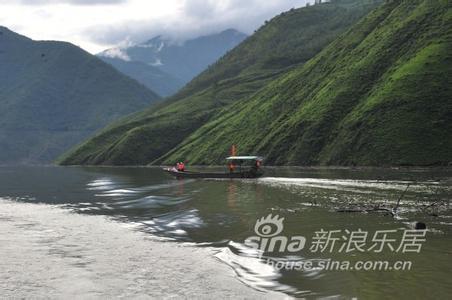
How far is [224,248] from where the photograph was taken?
35.1 metres

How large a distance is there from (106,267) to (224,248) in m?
8.85

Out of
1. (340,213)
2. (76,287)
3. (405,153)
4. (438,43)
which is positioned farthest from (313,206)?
(438,43)

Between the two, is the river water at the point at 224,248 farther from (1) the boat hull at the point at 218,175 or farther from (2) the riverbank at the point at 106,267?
(1) the boat hull at the point at 218,175

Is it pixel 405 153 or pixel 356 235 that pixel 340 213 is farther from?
pixel 405 153

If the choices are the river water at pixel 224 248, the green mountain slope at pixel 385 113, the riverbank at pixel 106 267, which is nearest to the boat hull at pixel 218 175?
the green mountain slope at pixel 385 113

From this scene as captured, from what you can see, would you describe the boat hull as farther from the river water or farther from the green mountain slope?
the river water

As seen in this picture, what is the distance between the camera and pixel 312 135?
168125mm

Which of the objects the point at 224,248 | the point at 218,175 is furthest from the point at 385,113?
the point at 224,248

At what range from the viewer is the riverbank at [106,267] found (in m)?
25.2

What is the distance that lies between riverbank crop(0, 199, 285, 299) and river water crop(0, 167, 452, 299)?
79 mm

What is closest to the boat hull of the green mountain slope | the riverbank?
the green mountain slope

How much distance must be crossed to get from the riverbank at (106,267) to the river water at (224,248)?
0.08m

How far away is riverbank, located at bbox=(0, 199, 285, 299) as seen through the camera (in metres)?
25.2

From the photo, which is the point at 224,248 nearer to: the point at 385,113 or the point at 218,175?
the point at 218,175
